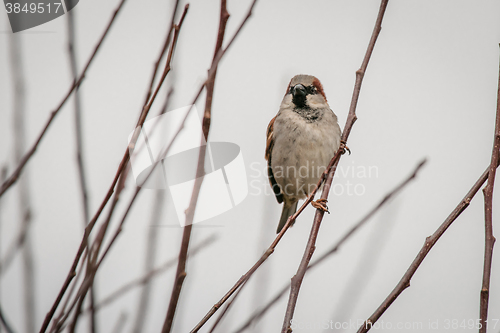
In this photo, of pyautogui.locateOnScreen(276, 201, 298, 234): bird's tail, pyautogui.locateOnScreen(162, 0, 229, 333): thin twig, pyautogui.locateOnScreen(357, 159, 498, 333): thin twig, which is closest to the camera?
pyautogui.locateOnScreen(162, 0, 229, 333): thin twig

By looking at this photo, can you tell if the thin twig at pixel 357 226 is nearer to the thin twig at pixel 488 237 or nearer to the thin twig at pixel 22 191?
the thin twig at pixel 488 237

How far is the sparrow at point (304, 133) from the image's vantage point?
312cm

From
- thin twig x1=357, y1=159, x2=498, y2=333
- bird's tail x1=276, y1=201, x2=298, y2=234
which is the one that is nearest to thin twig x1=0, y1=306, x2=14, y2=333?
thin twig x1=357, y1=159, x2=498, y2=333

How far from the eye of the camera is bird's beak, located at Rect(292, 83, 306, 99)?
318 centimetres

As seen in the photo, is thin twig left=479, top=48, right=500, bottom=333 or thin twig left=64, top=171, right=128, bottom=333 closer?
thin twig left=64, top=171, right=128, bottom=333

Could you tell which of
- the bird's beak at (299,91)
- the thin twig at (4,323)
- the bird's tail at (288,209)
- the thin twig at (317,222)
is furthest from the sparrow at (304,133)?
the thin twig at (4,323)

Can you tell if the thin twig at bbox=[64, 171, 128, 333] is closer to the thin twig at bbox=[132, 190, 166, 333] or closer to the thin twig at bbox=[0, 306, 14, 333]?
the thin twig at bbox=[0, 306, 14, 333]

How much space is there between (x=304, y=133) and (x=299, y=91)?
0.95 ft

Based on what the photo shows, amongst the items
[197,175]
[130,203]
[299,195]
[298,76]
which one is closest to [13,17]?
[130,203]

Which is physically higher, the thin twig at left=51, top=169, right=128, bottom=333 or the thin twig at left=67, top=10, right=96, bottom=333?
the thin twig at left=67, top=10, right=96, bottom=333

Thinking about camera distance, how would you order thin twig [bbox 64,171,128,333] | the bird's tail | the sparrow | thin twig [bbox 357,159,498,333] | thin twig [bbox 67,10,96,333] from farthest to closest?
the bird's tail, the sparrow, thin twig [bbox 357,159,498,333], thin twig [bbox 67,10,96,333], thin twig [bbox 64,171,128,333]

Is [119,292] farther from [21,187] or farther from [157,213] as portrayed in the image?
[21,187]

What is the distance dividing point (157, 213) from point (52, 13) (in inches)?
30.5

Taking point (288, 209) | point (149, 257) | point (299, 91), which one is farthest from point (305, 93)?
point (149, 257)
